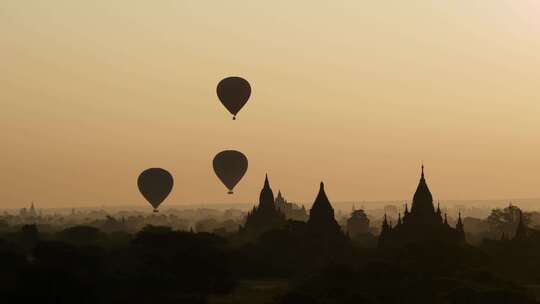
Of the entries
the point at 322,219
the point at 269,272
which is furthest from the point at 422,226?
the point at 269,272

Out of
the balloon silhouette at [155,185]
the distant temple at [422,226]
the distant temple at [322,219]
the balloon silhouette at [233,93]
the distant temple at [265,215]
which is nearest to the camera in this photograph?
the distant temple at [422,226]

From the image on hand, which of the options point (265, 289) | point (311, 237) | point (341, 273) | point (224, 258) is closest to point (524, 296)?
point (341, 273)

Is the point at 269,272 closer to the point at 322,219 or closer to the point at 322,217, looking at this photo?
the point at 322,219

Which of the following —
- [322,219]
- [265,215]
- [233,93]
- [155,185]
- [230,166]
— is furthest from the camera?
[155,185]

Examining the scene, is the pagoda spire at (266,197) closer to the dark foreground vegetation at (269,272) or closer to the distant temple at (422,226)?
the dark foreground vegetation at (269,272)

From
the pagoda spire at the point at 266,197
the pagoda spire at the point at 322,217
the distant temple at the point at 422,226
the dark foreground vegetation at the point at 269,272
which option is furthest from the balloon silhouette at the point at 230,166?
the distant temple at the point at 422,226

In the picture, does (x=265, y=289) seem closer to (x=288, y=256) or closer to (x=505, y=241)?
(x=288, y=256)

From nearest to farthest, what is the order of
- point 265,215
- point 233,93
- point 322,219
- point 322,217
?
point 322,219 → point 322,217 → point 233,93 → point 265,215
